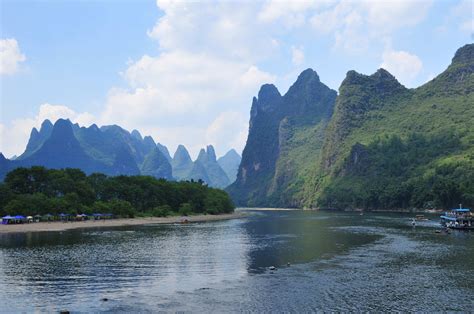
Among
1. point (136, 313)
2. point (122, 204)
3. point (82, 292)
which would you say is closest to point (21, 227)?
point (122, 204)

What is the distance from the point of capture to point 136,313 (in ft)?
123

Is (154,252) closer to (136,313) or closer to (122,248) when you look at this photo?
(122,248)

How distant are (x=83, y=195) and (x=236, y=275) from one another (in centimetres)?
11452

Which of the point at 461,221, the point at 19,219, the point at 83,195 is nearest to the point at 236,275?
the point at 461,221

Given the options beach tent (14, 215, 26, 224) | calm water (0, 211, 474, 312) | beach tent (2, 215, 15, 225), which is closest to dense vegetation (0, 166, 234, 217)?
beach tent (14, 215, 26, 224)

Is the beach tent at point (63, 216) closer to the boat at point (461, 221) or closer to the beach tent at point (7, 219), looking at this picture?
the beach tent at point (7, 219)

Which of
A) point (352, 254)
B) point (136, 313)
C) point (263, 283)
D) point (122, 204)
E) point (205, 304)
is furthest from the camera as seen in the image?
point (122, 204)

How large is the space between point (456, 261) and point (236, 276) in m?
31.7

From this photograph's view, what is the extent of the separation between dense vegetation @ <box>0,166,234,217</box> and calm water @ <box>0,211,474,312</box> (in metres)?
50.5

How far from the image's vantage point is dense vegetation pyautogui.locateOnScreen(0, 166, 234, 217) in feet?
442

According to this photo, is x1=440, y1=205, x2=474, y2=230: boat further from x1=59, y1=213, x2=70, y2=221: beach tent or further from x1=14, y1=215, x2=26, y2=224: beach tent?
x1=14, y1=215, x2=26, y2=224: beach tent

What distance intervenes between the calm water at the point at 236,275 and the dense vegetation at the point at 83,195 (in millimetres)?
50452

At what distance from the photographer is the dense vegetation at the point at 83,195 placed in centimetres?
13462

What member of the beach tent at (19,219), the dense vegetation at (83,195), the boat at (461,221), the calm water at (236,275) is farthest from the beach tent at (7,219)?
the boat at (461,221)
